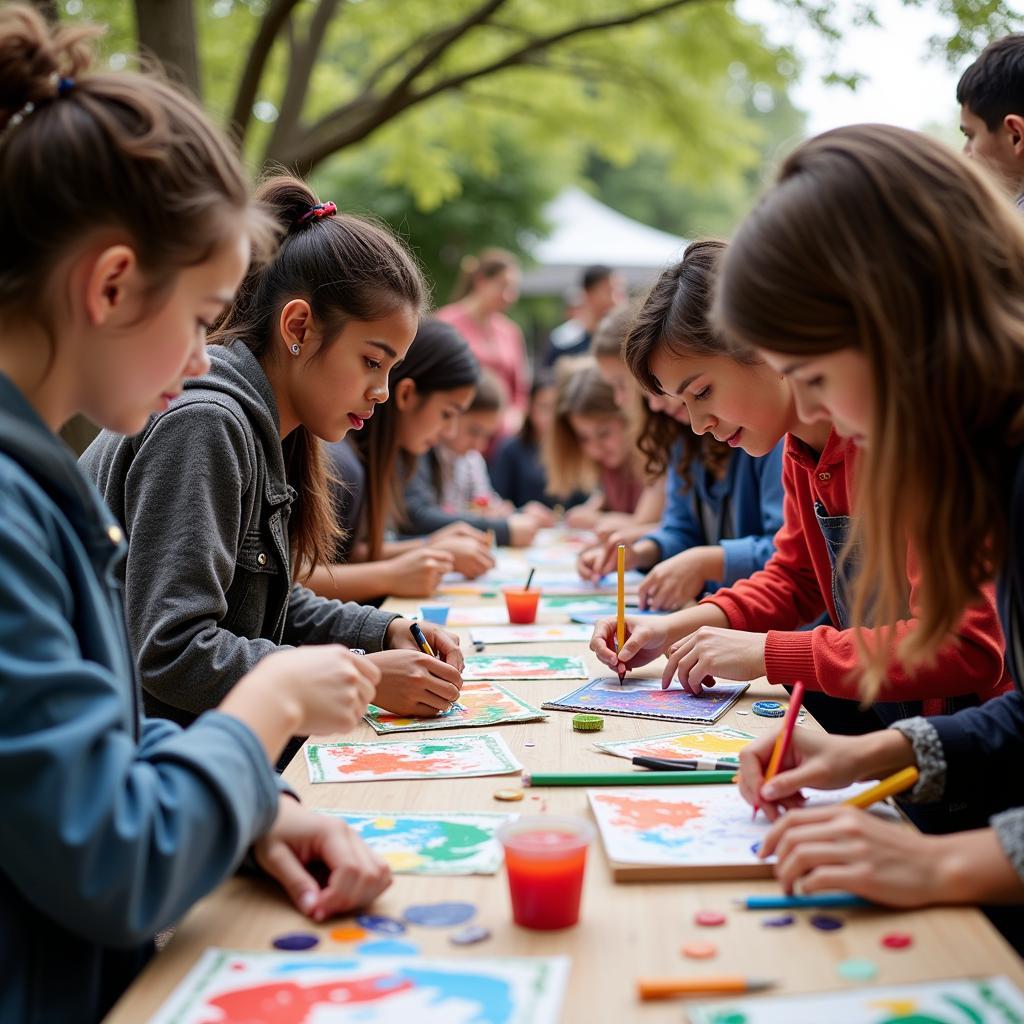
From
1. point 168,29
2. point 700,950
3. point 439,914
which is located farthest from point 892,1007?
point 168,29

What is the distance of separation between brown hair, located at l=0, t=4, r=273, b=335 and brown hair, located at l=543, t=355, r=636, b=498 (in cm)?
359

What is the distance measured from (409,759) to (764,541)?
5.32ft

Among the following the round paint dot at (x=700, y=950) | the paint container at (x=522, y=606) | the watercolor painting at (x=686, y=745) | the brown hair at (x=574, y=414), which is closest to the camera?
the round paint dot at (x=700, y=950)

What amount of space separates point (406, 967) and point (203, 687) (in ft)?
2.77

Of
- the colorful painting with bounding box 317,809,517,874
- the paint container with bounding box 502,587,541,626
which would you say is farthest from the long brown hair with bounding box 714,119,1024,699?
the paint container with bounding box 502,587,541,626

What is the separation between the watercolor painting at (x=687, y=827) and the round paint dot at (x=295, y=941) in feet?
1.06

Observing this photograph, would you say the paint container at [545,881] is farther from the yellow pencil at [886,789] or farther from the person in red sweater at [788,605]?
the person in red sweater at [788,605]

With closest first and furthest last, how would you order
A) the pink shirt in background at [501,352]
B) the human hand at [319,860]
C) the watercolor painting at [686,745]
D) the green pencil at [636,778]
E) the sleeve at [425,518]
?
1. the human hand at [319,860]
2. the green pencil at [636,778]
3. the watercolor painting at [686,745]
4. the sleeve at [425,518]
5. the pink shirt in background at [501,352]

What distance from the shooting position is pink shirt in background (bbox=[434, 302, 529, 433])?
7.85 metres

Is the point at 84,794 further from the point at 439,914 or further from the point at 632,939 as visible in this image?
the point at 632,939

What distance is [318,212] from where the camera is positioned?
225 centimetres

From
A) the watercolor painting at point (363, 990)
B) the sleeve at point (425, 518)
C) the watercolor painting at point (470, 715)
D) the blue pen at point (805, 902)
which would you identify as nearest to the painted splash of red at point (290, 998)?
the watercolor painting at point (363, 990)

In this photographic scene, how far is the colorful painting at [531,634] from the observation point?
2.55 metres

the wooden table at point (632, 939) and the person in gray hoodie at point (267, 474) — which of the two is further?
the person in gray hoodie at point (267, 474)
